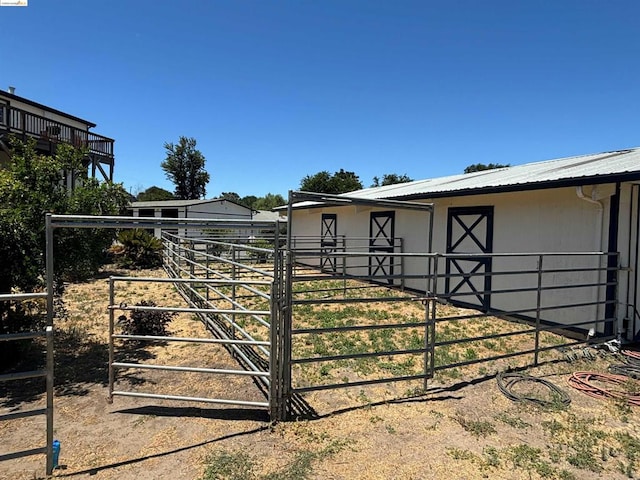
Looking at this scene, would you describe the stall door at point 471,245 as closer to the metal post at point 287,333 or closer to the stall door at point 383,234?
the stall door at point 383,234

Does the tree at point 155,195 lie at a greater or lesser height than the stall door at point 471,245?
greater

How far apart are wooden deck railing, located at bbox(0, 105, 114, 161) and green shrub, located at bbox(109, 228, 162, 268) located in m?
3.50


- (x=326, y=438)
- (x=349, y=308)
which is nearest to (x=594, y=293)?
(x=349, y=308)

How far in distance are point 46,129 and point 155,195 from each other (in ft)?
135

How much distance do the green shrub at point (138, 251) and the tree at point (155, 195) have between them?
3931cm

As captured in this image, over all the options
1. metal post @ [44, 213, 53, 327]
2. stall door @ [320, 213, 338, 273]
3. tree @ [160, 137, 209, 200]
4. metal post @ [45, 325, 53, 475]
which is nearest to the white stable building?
A: metal post @ [44, 213, 53, 327]

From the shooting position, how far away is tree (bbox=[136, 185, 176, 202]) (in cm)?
5238

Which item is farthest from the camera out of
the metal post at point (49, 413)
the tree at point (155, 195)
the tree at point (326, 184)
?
the tree at point (155, 195)

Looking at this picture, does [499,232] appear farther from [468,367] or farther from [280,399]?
[280,399]

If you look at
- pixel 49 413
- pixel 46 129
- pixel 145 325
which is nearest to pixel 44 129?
pixel 46 129

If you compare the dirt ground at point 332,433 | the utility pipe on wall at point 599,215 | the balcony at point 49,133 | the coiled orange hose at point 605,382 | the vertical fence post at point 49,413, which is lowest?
the dirt ground at point 332,433

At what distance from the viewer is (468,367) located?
15.6ft

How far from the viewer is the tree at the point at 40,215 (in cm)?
395

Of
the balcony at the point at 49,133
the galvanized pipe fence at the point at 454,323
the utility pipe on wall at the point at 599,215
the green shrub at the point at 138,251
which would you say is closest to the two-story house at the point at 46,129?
the balcony at the point at 49,133
